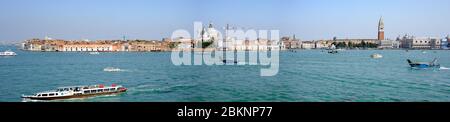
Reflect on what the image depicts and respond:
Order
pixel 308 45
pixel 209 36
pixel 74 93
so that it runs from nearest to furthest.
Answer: pixel 74 93 → pixel 209 36 → pixel 308 45

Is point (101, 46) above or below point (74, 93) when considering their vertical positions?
Answer: above

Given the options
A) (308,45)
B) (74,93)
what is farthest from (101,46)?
(74,93)

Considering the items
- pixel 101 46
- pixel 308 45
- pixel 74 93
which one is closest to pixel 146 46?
pixel 101 46

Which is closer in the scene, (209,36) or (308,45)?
(209,36)

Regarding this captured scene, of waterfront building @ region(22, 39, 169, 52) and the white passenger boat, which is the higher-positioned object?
waterfront building @ region(22, 39, 169, 52)

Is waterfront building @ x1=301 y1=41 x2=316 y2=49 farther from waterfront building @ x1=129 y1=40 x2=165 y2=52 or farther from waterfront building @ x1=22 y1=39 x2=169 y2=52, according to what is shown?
waterfront building @ x1=129 y1=40 x2=165 y2=52

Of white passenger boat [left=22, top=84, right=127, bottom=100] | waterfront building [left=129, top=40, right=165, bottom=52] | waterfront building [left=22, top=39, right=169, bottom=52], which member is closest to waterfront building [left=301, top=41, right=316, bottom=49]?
waterfront building [left=22, top=39, right=169, bottom=52]

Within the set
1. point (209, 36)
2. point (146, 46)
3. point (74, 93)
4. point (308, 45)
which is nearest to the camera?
point (74, 93)

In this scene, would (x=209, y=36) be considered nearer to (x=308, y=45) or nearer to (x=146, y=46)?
(x=146, y=46)

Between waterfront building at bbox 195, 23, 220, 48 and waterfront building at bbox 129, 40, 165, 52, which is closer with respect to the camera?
waterfront building at bbox 195, 23, 220, 48

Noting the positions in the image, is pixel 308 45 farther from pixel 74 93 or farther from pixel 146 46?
pixel 74 93

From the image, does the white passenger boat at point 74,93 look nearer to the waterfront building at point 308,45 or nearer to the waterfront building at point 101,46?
the waterfront building at point 101,46
